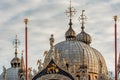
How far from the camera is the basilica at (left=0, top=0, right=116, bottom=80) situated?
7762 centimetres

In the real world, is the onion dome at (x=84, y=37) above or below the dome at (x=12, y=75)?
above

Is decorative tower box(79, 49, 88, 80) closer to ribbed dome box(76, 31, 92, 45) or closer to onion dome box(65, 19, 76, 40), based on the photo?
onion dome box(65, 19, 76, 40)

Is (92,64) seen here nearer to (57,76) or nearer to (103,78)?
(103,78)

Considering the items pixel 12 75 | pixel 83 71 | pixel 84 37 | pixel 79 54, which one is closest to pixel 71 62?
pixel 79 54

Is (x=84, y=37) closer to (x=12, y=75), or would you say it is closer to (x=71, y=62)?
(x=71, y=62)

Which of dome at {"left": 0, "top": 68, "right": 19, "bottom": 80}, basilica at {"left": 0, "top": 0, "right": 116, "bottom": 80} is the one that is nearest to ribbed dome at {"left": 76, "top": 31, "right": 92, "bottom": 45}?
basilica at {"left": 0, "top": 0, "right": 116, "bottom": 80}

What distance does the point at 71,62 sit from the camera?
87.4 m

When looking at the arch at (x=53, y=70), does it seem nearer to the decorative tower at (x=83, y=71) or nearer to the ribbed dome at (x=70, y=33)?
the decorative tower at (x=83, y=71)

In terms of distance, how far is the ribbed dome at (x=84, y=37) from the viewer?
9850cm

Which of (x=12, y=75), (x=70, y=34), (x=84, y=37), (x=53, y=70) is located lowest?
(x=12, y=75)

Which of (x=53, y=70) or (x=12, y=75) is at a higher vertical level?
(x=53, y=70)

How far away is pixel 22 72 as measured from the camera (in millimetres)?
84438

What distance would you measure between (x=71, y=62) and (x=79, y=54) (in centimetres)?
221

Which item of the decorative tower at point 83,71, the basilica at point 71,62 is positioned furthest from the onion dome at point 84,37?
the decorative tower at point 83,71
